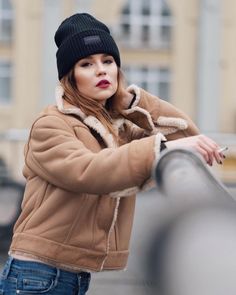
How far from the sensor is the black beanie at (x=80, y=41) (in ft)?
7.33

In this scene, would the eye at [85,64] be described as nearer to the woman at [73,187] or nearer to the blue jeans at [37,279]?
the woman at [73,187]

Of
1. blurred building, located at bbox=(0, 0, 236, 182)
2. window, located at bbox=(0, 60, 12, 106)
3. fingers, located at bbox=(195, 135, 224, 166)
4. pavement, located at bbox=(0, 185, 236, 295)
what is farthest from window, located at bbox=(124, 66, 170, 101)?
fingers, located at bbox=(195, 135, 224, 166)

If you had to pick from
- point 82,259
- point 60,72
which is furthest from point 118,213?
point 60,72

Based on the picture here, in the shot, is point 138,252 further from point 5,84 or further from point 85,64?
point 5,84

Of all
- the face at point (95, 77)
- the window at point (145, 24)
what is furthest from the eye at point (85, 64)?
the window at point (145, 24)

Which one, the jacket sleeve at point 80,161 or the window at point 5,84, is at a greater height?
the jacket sleeve at point 80,161

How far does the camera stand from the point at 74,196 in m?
2.17

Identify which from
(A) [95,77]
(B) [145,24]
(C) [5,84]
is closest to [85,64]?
(A) [95,77]

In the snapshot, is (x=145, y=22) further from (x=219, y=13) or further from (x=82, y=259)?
(x=82, y=259)

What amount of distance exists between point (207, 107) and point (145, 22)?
2.82 metres

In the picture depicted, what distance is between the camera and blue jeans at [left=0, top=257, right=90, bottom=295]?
A: 7.23 ft

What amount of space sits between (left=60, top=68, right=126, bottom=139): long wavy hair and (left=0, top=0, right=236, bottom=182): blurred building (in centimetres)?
2511

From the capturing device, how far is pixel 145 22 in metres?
27.7

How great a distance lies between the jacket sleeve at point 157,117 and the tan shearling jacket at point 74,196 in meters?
0.02
